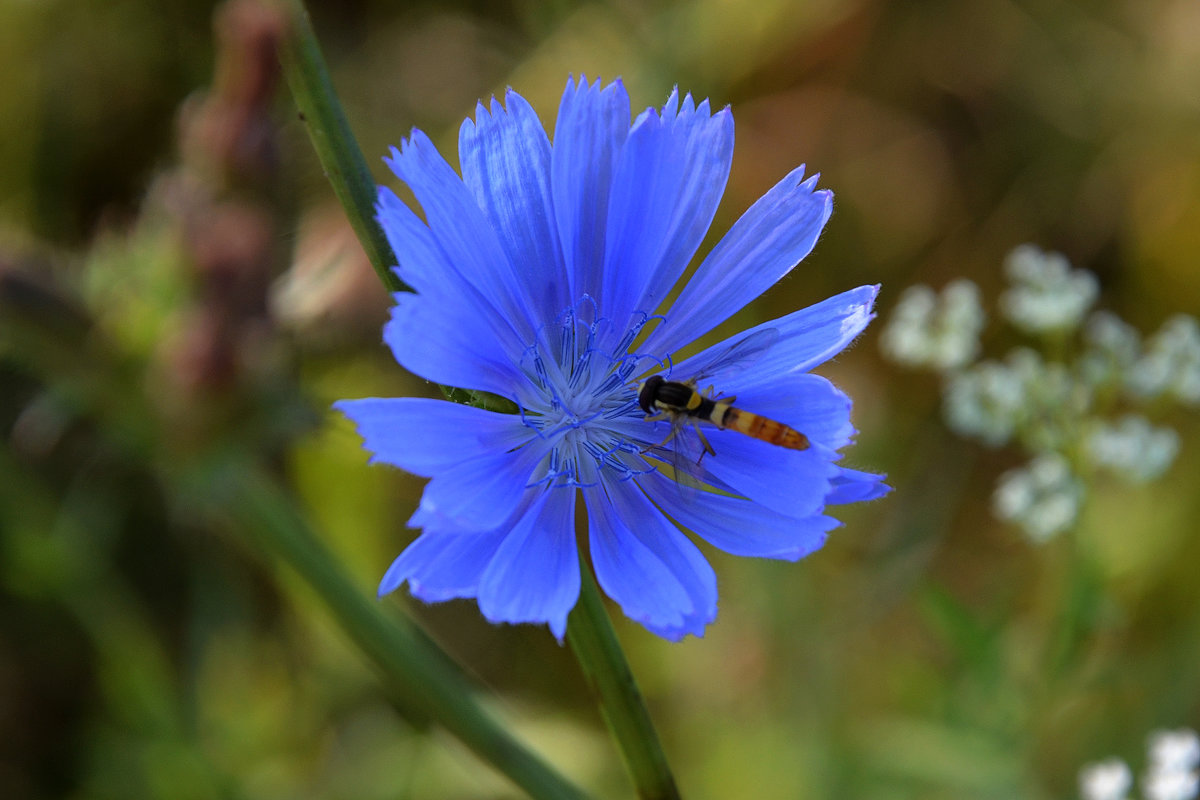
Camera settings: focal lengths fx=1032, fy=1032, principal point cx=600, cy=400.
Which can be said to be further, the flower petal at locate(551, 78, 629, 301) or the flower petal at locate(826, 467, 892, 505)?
the flower petal at locate(551, 78, 629, 301)

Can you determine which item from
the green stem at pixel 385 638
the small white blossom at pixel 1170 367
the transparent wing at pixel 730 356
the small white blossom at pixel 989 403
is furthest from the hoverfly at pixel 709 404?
the small white blossom at pixel 1170 367

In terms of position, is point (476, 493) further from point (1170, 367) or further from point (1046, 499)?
point (1170, 367)

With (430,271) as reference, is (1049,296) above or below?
above

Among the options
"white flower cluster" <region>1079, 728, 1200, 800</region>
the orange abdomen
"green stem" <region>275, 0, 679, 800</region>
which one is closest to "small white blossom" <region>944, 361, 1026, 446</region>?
"white flower cluster" <region>1079, 728, 1200, 800</region>

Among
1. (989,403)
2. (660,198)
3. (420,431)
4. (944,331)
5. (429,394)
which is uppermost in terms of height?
(944,331)

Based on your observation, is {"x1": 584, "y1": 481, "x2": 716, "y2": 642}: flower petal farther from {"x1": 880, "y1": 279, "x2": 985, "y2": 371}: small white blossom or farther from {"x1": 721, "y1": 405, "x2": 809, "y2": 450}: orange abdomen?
{"x1": 880, "y1": 279, "x2": 985, "y2": 371}: small white blossom

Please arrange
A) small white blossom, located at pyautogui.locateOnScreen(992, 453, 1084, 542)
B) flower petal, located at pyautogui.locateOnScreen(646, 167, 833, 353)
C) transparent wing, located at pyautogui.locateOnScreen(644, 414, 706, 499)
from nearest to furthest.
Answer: flower petal, located at pyautogui.locateOnScreen(646, 167, 833, 353) < transparent wing, located at pyautogui.locateOnScreen(644, 414, 706, 499) < small white blossom, located at pyautogui.locateOnScreen(992, 453, 1084, 542)

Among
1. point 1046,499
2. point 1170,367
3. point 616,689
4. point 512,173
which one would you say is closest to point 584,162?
point 512,173

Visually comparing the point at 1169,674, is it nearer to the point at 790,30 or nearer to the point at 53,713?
the point at 790,30
